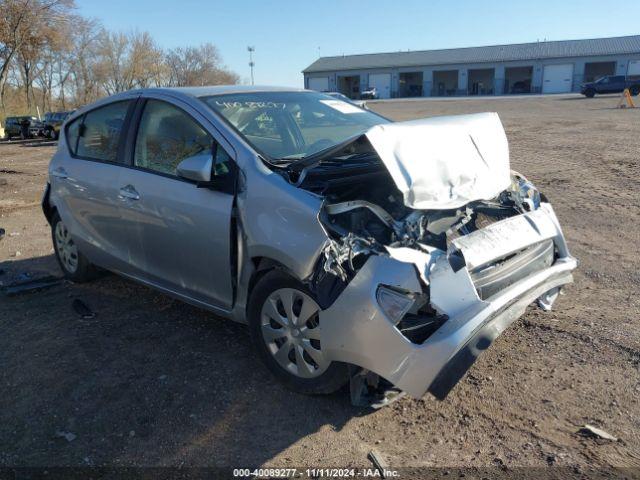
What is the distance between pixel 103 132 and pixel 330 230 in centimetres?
278

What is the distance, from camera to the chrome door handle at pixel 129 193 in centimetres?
417

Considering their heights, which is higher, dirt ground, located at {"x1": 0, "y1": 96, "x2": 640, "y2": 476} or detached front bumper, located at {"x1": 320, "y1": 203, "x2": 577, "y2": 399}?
detached front bumper, located at {"x1": 320, "y1": 203, "x2": 577, "y2": 399}

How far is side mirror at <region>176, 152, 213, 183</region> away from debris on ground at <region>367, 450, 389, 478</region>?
1.93 metres

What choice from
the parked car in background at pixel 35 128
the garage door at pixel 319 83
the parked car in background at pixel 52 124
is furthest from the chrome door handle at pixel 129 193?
the garage door at pixel 319 83

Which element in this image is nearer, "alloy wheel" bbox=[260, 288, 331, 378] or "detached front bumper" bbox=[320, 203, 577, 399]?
"detached front bumper" bbox=[320, 203, 577, 399]

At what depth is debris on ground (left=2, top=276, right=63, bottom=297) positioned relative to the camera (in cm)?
523

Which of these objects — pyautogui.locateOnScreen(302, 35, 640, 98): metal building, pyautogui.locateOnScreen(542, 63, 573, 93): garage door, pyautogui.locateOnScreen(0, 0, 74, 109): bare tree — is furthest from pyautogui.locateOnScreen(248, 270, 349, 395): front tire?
pyautogui.locateOnScreen(302, 35, 640, 98): metal building

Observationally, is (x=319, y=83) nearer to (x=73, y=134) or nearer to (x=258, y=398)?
(x=73, y=134)

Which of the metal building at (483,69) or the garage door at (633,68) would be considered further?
the metal building at (483,69)

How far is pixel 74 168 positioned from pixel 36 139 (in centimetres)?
3070

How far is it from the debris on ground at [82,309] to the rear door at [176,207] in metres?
0.63

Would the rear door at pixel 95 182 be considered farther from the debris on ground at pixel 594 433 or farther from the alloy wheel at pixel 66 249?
the debris on ground at pixel 594 433

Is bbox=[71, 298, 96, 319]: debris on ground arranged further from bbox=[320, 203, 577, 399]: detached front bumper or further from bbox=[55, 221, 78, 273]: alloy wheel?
bbox=[320, 203, 577, 399]: detached front bumper

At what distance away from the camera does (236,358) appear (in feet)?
12.7
